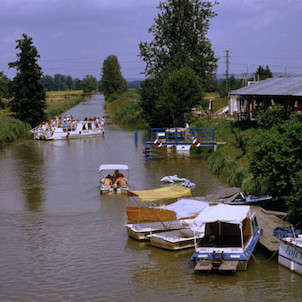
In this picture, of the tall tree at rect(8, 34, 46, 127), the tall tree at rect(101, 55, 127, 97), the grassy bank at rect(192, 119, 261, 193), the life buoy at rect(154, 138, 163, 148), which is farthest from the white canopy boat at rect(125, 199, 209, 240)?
the tall tree at rect(101, 55, 127, 97)

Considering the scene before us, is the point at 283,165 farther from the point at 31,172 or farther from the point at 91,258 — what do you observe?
the point at 31,172

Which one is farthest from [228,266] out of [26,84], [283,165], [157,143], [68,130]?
[26,84]

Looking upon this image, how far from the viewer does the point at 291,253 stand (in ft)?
55.2

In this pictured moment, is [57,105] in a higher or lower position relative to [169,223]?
higher

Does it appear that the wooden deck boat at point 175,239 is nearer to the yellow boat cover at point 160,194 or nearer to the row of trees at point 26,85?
the yellow boat cover at point 160,194

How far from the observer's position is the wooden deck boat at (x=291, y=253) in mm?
16484

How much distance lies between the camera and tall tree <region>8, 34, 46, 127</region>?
206 feet

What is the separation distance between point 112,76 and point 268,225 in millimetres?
128299

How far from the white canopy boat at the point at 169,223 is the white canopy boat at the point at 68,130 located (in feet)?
118

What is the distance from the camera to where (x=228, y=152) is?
1463 inches

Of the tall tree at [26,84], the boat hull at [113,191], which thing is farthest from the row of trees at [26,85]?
the boat hull at [113,191]

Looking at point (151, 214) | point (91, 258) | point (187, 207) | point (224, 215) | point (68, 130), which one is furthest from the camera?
point (68, 130)

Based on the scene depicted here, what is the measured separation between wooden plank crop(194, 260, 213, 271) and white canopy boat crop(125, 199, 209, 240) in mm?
3679

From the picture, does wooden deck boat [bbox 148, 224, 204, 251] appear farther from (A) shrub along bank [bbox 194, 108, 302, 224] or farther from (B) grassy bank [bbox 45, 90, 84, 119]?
(B) grassy bank [bbox 45, 90, 84, 119]
